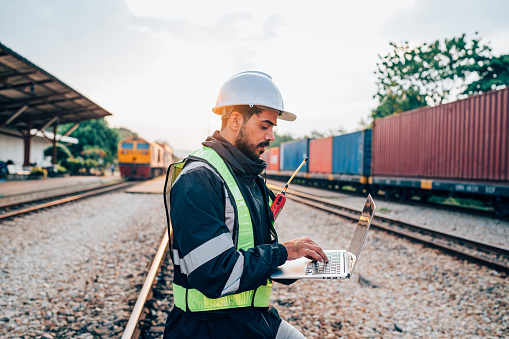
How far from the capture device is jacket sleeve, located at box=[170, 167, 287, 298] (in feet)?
3.99

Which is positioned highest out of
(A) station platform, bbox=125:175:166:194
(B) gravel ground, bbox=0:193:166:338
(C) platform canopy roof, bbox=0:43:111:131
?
(C) platform canopy roof, bbox=0:43:111:131

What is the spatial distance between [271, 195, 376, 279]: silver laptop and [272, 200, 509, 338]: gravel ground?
1.87m

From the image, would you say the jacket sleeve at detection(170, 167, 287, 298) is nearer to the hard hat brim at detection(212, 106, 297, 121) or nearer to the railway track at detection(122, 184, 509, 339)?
the hard hat brim at detection(212, 106, 297, 121)

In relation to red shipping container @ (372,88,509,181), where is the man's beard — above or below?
below

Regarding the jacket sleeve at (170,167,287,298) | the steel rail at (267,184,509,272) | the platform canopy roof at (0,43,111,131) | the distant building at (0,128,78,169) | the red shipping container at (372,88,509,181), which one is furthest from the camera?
the distant building at (0,128,78,169)

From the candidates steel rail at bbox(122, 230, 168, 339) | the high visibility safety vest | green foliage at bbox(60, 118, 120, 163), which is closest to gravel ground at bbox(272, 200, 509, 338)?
steel rail at bbox(122, 230, 168, 339)

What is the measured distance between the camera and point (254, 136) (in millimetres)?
1521

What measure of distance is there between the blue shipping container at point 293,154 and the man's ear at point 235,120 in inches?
901

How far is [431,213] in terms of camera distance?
36.1 ft

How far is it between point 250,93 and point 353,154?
57.5ft

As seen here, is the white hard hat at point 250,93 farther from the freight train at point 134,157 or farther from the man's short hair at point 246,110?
the freight train at point 134,157

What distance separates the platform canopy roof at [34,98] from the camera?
14.8 meters

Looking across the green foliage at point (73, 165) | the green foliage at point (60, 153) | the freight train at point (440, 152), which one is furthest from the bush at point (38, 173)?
the freight train at point (440, 152)

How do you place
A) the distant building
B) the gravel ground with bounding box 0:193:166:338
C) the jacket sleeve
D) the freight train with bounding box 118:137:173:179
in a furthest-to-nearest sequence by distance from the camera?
1. the freight train with bounding box 118:137:173:179
2. the distant building
3. the gravel ground with bounding box 0:193:166:338
4. the jacket sleeve
